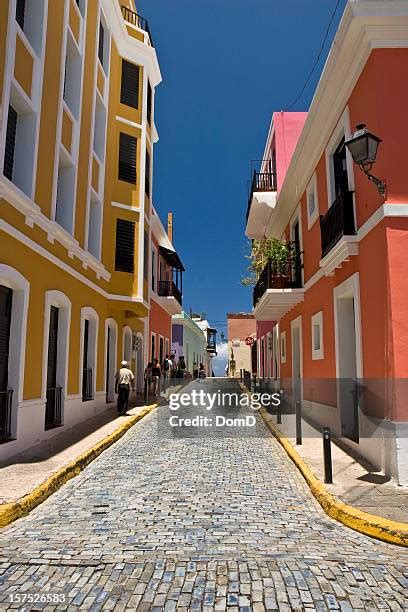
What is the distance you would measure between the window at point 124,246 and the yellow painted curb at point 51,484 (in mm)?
6569

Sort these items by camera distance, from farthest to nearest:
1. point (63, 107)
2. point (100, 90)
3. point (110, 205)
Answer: point (110, 205) → point (100, 90) → point (63, 107)

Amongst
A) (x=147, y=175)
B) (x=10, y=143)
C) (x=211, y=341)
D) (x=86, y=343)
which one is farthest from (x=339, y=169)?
(x=211, y=341)

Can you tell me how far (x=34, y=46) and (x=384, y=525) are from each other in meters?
10.2

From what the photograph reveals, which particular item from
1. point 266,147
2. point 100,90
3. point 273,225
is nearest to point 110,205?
point 100,90

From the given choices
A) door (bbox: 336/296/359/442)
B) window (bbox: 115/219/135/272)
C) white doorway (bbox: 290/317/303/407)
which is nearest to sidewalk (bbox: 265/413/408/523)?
door (bbox: 336/296/359/442)

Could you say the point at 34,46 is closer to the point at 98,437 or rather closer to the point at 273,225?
the point at 98,437

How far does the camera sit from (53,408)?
10695mm

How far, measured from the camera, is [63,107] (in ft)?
36.1

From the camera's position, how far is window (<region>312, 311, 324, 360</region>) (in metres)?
11.1

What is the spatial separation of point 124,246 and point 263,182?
6433 millimetres

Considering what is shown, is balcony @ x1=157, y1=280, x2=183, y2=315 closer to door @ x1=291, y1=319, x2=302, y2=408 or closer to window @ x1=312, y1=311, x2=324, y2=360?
door @ x1=291, y1=319, x2=302, y2=408

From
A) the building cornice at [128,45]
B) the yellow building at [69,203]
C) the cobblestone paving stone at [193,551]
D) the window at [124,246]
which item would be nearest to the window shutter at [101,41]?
the yellow building at [69,203]

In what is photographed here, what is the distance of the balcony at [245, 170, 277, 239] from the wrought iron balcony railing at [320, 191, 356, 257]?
829 centimetres

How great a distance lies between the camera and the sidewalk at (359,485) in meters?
5.53
